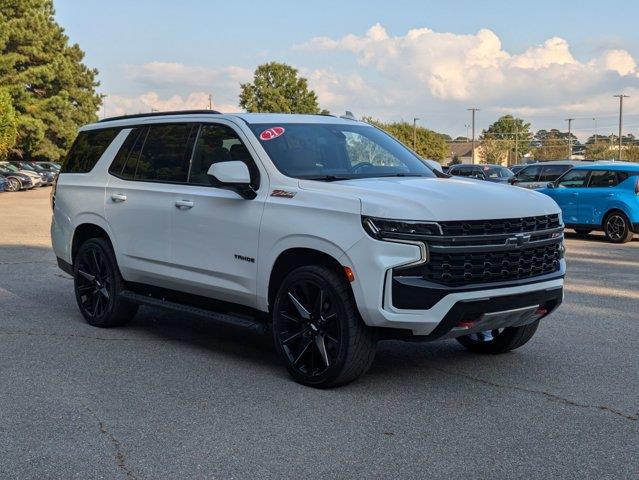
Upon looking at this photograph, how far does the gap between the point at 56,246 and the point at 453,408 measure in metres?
4.76

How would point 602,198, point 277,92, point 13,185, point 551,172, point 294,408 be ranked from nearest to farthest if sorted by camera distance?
1. point 294,408
2. point 602,198
3. point 551,172
4. point 13,185
5. point 277,92

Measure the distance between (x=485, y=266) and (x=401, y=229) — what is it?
0.63 meters

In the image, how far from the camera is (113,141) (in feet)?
25.1

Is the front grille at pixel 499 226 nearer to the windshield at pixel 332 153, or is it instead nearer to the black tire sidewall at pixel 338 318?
the black tire sidewall at pixel 338 318

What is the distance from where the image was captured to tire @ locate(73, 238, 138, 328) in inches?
290

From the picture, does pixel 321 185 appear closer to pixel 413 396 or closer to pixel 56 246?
pixel 413 396

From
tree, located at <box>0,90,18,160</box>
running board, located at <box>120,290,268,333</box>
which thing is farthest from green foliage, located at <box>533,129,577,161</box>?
running board, located at <box>120,290,268,333</box>

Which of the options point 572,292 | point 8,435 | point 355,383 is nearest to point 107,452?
point 8,435

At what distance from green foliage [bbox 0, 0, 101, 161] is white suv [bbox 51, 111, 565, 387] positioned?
4515 centimetres

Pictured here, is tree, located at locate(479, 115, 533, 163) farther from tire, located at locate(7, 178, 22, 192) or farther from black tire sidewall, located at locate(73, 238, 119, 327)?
black tire sidewall, located at locate(73, 238, 119, 327)

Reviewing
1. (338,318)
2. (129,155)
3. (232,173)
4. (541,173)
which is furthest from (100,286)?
(541,173)

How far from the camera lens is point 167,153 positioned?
6.98 metres

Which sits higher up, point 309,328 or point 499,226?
point 499,226

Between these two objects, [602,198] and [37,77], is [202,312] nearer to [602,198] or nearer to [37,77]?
[602,198]
